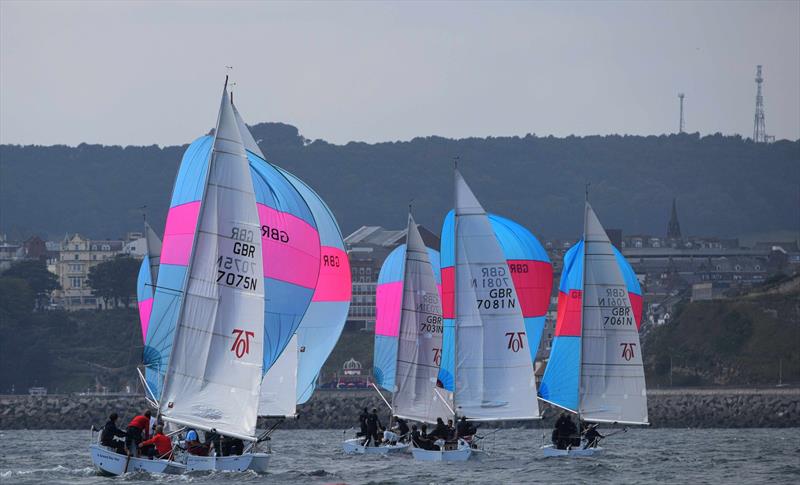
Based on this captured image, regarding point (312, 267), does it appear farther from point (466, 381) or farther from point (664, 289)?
point (664, 289)

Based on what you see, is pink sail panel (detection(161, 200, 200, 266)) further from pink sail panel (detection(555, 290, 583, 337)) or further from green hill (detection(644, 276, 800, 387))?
green hill (detection(644, 276, 800, 387))

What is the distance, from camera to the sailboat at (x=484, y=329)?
124 feet

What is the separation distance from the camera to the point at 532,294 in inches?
1679

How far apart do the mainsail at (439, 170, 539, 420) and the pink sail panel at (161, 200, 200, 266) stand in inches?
311

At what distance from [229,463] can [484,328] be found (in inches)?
382

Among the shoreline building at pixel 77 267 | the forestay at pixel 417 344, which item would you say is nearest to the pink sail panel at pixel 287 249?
the forestay at pixel 417 344

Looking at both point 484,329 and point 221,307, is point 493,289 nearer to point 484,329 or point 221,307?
point 484,329

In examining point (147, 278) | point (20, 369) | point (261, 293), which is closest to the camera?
point (261, 293)

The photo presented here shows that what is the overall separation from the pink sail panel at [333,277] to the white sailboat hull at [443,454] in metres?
3.29

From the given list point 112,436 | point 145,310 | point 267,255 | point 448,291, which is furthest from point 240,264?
point 448,291

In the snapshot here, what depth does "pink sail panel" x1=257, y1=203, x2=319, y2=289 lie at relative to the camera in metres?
30.9

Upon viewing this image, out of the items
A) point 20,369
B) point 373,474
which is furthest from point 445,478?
point 20,369

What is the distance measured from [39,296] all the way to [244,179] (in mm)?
96173

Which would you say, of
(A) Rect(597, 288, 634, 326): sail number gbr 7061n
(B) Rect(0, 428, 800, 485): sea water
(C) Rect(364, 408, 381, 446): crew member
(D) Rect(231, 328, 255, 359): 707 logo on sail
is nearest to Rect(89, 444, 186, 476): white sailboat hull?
(B) Rect(0, 428, 800, 485): sea water
